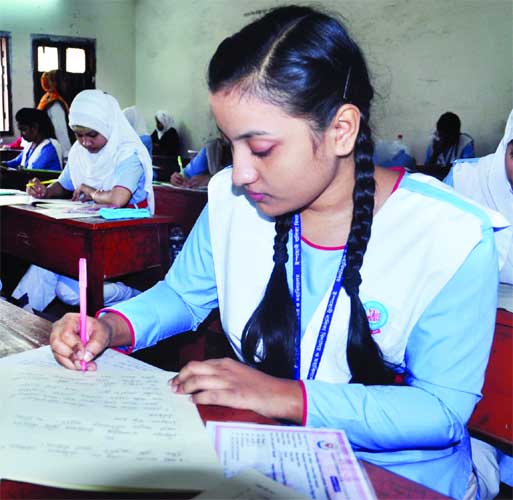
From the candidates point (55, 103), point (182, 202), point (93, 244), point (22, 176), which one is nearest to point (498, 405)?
point (93, 244)

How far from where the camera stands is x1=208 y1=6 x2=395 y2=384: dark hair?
2.93ft

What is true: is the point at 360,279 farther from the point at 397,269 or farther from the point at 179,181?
the point at 179,181

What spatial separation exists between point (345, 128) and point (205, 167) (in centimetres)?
530

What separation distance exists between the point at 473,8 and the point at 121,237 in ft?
17.0

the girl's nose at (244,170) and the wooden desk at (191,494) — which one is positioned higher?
the girl's nose at (244,170)

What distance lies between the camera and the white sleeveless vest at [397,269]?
3.03 feet

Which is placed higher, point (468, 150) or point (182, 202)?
point (468, 150)

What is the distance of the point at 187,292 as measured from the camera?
3.92 feet

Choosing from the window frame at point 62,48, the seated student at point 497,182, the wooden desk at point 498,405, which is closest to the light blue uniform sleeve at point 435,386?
the wooden desk at point 498,405

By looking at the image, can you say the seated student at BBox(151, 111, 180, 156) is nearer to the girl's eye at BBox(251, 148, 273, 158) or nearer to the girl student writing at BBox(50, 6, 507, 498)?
the girl student writing at BBox(50, 6, 507, 498)

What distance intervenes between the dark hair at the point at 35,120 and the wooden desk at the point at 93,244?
2490 millimetres

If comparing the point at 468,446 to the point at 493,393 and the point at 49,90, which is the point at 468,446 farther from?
the point at 49,90

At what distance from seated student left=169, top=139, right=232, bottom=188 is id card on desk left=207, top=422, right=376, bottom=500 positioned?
4.85m

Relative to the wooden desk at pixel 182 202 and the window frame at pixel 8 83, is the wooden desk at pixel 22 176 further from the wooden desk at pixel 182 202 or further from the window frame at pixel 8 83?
the window frame at pixel 8 83
